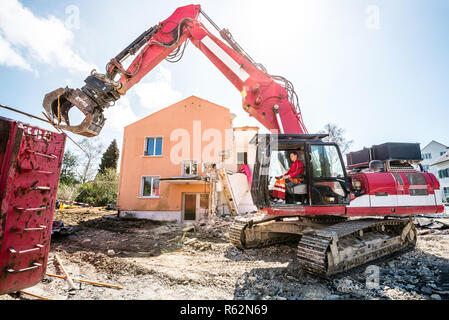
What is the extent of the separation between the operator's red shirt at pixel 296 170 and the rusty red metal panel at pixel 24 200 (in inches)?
158

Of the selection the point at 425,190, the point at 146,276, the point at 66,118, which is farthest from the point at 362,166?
the point at 66,118

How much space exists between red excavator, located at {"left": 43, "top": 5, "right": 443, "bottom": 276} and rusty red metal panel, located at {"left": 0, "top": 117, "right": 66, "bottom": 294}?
2.59 m

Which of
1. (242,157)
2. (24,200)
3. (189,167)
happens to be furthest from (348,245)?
(189,167)

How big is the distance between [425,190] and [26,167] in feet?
23.6

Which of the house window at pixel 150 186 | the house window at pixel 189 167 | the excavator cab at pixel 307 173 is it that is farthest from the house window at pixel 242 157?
the excavator cab at pixel 307 173

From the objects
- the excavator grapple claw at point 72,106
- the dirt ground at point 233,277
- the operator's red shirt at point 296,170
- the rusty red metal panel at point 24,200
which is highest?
the excavator grapple claw at point 72,106

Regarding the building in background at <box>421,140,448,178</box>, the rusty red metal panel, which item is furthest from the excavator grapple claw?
the building in background at <box>421,140,448,178</box>

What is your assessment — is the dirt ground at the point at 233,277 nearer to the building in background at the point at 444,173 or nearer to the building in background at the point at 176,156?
the building in background at the point at 176,156

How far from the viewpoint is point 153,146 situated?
16094 millimetres

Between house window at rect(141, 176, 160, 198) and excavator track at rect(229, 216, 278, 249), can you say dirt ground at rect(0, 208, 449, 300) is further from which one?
house window at rect(141, 176, 160, 198)

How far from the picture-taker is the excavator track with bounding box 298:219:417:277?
3.68 m

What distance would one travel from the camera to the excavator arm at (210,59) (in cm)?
485

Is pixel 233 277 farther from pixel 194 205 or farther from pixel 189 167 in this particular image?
pixel 189 167
